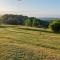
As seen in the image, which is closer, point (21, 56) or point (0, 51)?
point (21, 56)

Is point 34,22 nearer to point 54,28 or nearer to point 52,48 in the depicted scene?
point 54,28

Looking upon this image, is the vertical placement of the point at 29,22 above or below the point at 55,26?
below

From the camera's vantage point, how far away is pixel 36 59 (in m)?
9.04

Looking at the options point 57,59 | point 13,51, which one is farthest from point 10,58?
→ point 57,59

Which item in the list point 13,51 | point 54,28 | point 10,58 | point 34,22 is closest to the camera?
point 10,58

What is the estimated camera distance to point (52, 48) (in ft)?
40.3

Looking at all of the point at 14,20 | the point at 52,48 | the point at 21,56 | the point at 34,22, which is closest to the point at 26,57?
the point at 21,56

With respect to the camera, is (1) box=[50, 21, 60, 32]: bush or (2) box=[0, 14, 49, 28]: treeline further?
(2) box=[0, 14, 49, 28]: treeline

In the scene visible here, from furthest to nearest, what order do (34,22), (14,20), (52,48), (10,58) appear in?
(14,20) → (34,22) → (52,48) → (10,58)

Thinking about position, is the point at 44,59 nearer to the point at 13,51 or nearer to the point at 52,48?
the point at 13,51

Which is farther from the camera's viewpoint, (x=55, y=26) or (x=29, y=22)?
(x=29, y=22)

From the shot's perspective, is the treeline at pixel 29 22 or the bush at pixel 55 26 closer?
the bush at pixel 55 26

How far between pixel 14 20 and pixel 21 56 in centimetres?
2948

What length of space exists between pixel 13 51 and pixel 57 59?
2.34m
